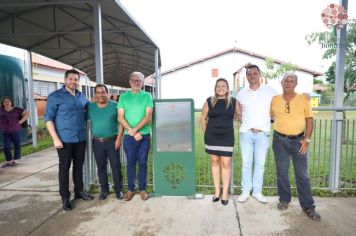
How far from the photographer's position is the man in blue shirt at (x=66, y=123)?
3.99 m

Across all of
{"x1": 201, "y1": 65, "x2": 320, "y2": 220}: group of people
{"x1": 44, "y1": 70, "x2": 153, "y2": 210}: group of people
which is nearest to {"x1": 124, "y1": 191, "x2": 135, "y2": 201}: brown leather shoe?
{"x1": 44, "y1": 70, "x2": 153, "y2": 210}: group of people

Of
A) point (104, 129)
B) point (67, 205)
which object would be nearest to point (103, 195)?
point (67, 205)

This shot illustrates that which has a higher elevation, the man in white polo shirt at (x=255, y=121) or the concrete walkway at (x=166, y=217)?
the man in white polo shirt at (x=255, y=121)


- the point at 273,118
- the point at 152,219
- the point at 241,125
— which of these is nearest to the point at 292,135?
the point at 273,118

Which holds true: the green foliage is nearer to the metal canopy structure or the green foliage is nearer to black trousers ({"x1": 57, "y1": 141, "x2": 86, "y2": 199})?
the metal canopy structure

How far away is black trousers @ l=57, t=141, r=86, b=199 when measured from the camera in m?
4.10

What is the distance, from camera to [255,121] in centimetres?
405

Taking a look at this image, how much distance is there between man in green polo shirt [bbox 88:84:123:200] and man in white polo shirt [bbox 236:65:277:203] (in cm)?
180

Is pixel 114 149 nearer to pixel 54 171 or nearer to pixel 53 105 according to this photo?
pixel 53 105

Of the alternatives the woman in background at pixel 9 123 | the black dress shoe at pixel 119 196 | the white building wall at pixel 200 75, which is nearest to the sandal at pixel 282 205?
the black dress shoe at pixel 119 196

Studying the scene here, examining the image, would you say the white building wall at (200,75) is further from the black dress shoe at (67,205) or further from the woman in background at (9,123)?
the black dress shoe at (67,205)

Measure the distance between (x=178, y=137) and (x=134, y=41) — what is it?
6748 mm

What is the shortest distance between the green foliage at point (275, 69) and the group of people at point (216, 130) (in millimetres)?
20925

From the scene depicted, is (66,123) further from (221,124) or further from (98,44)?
(221,124)
